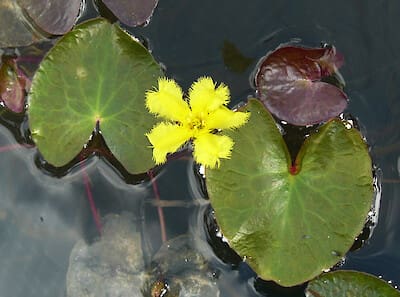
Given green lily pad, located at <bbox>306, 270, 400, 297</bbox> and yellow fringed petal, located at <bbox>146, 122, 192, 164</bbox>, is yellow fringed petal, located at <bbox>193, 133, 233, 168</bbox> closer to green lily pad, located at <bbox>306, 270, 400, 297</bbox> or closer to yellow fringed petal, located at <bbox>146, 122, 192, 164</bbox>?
yellow fringed petal, located at <bbox>146, 122, 192, 164</bbox>

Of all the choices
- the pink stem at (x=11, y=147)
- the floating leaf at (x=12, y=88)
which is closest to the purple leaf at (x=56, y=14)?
the floating leaf at (x=12, y=88)

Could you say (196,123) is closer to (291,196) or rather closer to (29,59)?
(291,196)

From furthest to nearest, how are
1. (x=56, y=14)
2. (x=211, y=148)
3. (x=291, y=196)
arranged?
1. (x=56, y=14)
2. (x=291, y=196)
3. (x=211, y=148)

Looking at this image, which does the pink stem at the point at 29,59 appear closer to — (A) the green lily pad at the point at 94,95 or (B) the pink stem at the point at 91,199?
(A) the green lily pad at the point at 94,95

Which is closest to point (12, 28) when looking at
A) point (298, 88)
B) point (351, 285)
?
point (298, 88)

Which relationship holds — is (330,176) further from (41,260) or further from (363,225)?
(41,260)

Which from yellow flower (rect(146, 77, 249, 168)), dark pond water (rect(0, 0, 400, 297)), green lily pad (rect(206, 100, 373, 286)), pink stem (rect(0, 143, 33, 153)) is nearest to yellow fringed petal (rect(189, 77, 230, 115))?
yellow flower (rect(146, 77, 249, 168))
